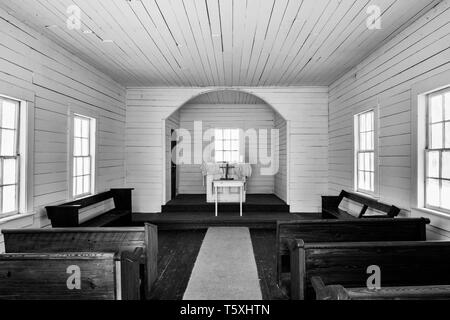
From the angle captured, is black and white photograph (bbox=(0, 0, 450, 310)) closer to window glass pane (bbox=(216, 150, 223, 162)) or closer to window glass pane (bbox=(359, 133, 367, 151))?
window glass pane (bbox=(359, 133, 367, 151))

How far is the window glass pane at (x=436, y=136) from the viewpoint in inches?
118

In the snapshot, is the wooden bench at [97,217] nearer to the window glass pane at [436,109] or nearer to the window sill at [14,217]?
the window sill at [14,217]

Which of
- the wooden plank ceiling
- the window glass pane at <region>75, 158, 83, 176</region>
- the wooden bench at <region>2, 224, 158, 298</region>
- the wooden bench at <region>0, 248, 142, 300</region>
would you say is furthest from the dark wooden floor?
the wooden plank ceiling

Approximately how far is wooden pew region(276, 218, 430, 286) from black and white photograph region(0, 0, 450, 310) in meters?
0.01

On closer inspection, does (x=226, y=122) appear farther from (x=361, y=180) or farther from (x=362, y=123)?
(x=361, y=180)

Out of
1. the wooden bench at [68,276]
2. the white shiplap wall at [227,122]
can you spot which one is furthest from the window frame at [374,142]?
the white shiplap wall at [227,122]

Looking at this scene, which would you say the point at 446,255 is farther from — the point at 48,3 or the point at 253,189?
the point at 253,189

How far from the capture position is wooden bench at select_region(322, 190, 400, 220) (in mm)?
3588

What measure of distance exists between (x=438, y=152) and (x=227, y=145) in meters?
6.16

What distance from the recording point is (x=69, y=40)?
12.7 feet
